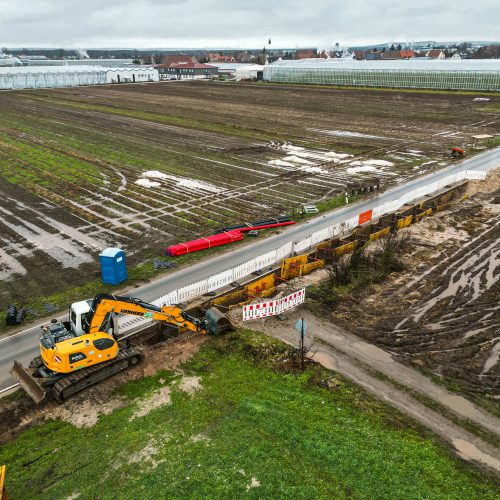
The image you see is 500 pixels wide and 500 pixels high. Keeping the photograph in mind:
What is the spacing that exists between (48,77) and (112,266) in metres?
127

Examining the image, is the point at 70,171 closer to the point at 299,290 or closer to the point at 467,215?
the point at 299,290

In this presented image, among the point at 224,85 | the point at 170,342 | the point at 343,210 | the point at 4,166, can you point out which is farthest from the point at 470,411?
the point at 224,85

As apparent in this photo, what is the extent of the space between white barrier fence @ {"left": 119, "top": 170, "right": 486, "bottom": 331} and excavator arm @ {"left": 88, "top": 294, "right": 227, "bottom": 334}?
8.27 feet

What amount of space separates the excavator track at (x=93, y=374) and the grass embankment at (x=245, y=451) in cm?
98

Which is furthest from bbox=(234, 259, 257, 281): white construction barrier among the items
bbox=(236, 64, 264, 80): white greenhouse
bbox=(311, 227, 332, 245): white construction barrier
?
bbox=(236, 64, 264, 80): white greenhouse

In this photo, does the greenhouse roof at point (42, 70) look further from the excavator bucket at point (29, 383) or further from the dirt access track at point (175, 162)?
the excavator bucket at point (29, 383)

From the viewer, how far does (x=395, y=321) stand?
22.2m

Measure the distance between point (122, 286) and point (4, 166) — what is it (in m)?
31.3

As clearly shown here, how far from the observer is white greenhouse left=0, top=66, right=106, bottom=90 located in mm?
124750

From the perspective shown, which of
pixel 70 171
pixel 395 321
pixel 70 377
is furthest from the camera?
pixel 70 171

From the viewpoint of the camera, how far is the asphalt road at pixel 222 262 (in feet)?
64.6

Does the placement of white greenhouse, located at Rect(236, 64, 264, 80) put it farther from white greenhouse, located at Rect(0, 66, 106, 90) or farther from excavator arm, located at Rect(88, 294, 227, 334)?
excavator arm, located at Rect(88, 294, 227, 334)

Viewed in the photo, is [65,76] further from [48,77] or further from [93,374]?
[93,374]

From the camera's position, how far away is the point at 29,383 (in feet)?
55.7
